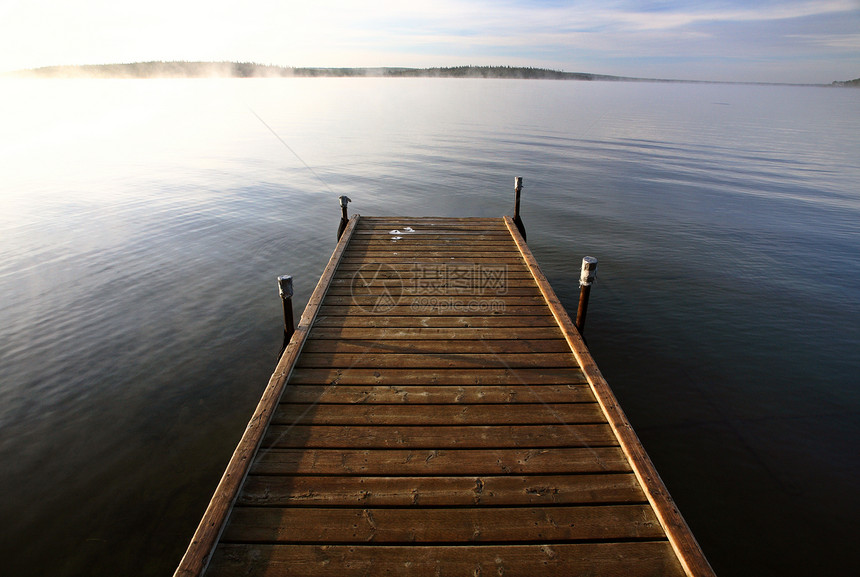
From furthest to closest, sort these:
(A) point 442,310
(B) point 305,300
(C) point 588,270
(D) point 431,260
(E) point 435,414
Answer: (B) point 305,300 → (D) point 431,260 → (A) point 442,310 → (C) point 588,270 → (E) point 435,414

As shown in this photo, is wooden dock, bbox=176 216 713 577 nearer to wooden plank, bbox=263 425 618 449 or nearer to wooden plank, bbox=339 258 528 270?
wooden plank, bbox=263 425 618 449

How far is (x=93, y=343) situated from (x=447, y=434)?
9.12 m

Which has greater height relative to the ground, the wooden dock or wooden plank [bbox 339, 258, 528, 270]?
wooden plank [bbox 339, 258, 528, 270]

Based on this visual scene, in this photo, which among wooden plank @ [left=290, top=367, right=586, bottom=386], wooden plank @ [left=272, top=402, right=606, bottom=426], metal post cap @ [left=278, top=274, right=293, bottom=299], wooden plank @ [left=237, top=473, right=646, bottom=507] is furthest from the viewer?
metal post cap @ [left=278, top=274, right=293, bottom=299]

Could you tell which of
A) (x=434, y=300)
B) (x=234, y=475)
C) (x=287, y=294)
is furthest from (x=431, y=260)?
(x=234, y=475)

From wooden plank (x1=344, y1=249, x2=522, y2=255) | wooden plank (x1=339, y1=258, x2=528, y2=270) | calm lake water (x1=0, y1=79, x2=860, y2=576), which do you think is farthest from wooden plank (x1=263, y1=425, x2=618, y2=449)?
wooden plank (x1=344, y1=249, x2=522, y2=255)

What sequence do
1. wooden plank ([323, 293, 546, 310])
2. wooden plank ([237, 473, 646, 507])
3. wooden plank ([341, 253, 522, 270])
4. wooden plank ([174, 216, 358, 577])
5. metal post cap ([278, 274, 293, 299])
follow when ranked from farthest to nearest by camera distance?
1. wooden plank ([341, 253, 522, 270])
2. wooden plank ([323, 293, 546, 310])
3. metal post cap ([278, 274, 293, 299])
4. wooden plank ([237, 473, 646, 507])
5. wooden plank ([174, 216, 358, 577])

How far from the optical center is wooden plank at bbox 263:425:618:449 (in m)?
4.64

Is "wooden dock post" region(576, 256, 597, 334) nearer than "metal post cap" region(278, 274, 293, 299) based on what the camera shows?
No

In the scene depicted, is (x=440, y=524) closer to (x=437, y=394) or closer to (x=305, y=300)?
(x=437, y=394)

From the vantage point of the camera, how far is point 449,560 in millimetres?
3510

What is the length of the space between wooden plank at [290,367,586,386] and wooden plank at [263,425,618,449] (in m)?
0.82

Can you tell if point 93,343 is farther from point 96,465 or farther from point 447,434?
point 447,434

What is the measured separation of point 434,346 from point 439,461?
7.26 ft
